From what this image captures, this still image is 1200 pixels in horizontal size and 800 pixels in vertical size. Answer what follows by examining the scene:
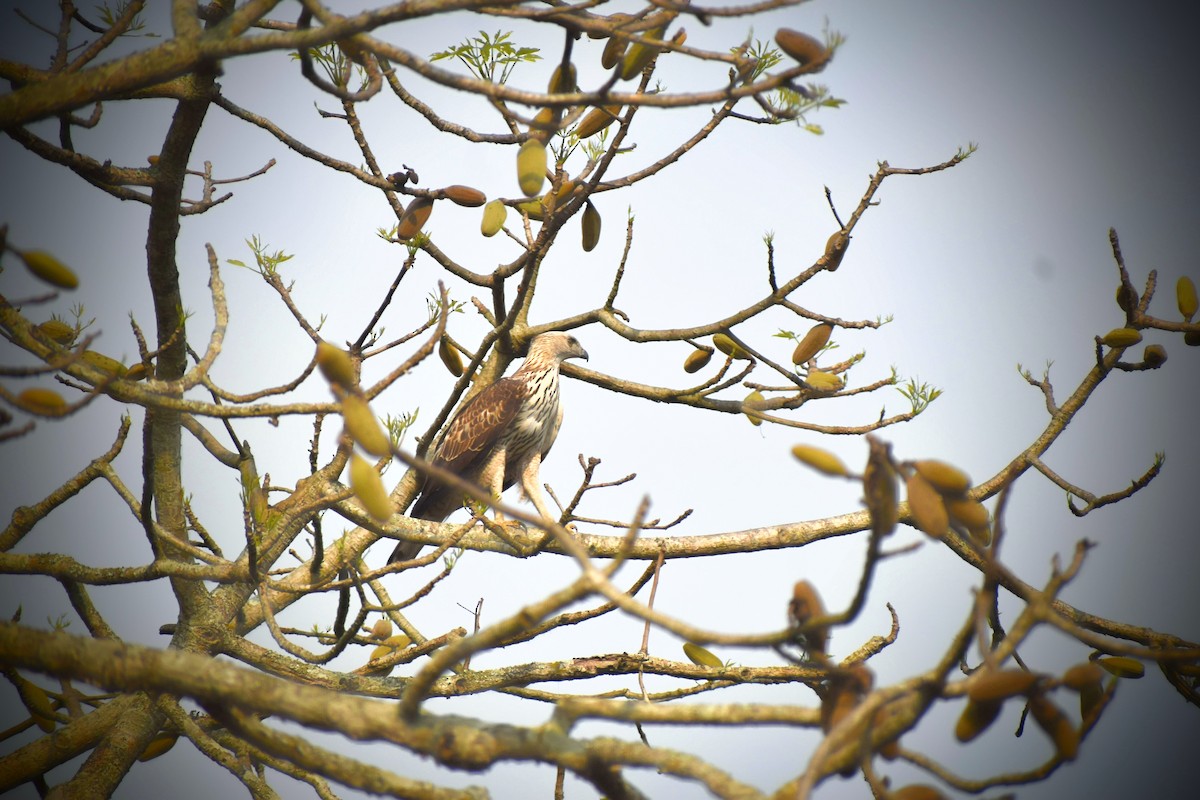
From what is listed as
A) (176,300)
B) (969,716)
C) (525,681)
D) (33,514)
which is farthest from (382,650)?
(969,716)

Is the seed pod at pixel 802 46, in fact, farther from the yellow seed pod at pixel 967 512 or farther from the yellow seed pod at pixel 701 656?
the yellow seed pod at pixel 701 656

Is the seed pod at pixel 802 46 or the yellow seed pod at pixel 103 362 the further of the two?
the yellow seed pod at pixel 103 362

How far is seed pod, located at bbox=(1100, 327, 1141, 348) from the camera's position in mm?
3750

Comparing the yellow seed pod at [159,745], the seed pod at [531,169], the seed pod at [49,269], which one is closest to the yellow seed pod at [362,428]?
the seed pod at [49,269]

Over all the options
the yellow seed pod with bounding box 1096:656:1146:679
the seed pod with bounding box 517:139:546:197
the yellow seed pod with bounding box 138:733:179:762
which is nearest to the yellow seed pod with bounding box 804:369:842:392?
the yellow seed pod with bounding box 1096:656:1146:679

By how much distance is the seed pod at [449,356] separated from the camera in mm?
4441

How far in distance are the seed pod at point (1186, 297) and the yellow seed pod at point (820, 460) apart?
2846 millimetres

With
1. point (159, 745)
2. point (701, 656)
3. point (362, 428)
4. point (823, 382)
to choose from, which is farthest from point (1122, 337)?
point (159, 745)

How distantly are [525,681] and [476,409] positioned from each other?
2911mm

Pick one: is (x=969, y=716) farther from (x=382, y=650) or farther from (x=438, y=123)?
(x=382, y=650)

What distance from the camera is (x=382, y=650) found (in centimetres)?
425

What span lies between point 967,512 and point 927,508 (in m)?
0.17

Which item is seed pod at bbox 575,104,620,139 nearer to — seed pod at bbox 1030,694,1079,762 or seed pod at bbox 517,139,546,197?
seed pod at bbox 517,139,546,197

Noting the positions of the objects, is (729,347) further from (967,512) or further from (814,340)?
(967,512)
